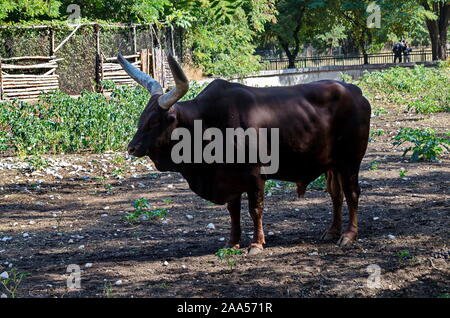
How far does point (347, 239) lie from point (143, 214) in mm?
2713

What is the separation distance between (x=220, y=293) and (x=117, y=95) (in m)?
8.98

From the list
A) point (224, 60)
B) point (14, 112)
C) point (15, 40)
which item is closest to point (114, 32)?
point (15, 40)

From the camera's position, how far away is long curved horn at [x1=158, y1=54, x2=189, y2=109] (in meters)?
5.82

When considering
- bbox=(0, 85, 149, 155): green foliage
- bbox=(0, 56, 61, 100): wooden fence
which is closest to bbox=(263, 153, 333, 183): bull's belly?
bbox=(0, 85, 149, 155): green foliage

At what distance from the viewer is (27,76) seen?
2103 centimetres

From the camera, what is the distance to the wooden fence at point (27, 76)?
2033 centimetres

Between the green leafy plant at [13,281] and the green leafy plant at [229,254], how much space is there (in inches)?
67.8

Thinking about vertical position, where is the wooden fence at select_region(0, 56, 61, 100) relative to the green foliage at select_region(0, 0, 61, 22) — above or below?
below

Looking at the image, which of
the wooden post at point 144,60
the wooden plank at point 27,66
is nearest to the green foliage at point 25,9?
the wooden plank at point 27,66

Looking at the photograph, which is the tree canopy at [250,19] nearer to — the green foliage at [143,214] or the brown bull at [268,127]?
the green foliage at [143,214]

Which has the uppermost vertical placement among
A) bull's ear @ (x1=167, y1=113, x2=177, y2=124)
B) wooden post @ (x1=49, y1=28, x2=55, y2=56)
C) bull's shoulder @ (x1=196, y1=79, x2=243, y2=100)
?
wooden post @ (x1=49, y1=28, x2=55, y2=56)

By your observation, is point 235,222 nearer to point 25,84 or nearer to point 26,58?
point 25,84

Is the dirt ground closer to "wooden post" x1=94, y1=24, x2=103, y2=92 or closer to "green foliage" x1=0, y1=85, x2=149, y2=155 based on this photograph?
→ "green foliage" x1=0, y1=85, x2=149, y2=155

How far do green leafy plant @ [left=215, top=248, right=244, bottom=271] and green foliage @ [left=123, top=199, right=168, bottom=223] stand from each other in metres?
1.81
